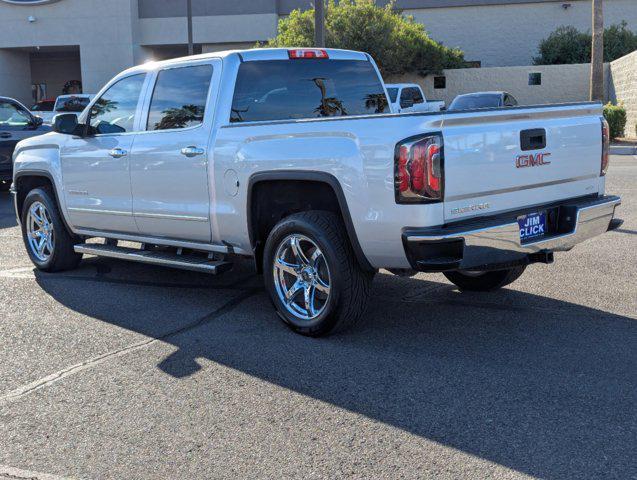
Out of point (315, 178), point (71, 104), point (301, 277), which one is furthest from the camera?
point (71, 104)

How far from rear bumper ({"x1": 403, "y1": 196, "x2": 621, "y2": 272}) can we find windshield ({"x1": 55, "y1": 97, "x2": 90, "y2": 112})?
81.0 feet

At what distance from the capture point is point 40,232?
7.93 m

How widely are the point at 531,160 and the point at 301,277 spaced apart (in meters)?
1.78

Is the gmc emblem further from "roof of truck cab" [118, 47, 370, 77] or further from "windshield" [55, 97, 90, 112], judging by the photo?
"windshield" [55, 97, 90, 112]

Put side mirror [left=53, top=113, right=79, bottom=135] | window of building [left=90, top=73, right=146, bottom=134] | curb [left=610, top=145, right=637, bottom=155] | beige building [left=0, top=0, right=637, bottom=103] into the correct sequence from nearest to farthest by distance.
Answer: window of building [left=90, top=73, right=146, bottom=134] < side mirror [left=53, top=113, right=79, bottom=135] < curb [left=610, top=145, right=637, bottom=155] < beige building [left=0, top=0, right=637, bottom=103]

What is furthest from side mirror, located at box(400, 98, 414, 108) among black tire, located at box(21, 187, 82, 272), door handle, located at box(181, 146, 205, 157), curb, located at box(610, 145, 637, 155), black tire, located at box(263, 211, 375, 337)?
black tire, located at box(263, 211, 375, 337)

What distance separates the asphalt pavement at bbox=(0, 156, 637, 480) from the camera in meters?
3.60

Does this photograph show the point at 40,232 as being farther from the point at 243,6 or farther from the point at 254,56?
the point at 243,6

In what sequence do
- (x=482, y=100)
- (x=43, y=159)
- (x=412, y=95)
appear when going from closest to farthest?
(x=43, y=159), (x=482, y=100), (x=412, y=95)

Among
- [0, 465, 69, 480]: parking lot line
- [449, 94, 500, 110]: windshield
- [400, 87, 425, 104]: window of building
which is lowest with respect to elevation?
[0, 465, 69, 480]: parking lot line

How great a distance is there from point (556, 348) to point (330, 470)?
2.19m

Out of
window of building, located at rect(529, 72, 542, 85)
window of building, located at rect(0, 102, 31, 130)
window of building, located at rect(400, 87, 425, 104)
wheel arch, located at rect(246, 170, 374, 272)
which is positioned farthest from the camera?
window of building, located at rect(529, 72, 542, 85)

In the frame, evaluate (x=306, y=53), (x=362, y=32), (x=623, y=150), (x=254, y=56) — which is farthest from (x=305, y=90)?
(x=362, y=32)

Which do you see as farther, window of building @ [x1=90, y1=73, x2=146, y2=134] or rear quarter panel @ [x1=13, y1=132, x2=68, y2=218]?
rear quarter panel @ [x1=13, y1=132, x2=68, y2=218]
